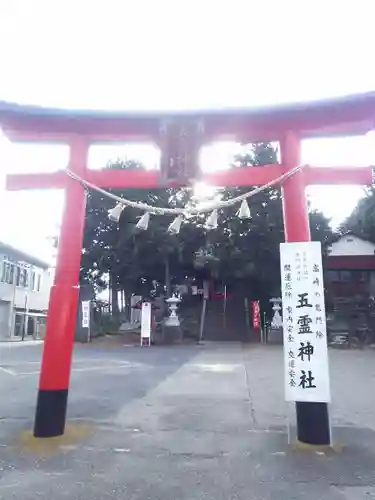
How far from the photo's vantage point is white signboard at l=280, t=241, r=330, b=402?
547 centimetres

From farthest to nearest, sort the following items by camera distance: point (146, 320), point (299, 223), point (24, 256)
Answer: point (24, 256)
point (146, 320)
point (299, 223)

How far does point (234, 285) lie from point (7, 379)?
52.7ft

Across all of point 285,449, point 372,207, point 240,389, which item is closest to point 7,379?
point 240,389

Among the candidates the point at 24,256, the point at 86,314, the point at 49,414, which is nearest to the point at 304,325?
the point at 49,414

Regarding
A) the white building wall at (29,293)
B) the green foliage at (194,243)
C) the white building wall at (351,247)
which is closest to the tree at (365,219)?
the white building wall at (351,247)

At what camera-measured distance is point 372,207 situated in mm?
27297

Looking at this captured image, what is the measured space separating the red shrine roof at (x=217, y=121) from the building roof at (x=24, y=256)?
70.9 feet

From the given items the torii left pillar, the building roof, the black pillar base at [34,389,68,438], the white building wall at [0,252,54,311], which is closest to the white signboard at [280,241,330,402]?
the torii left pillar

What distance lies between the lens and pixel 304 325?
221 inches

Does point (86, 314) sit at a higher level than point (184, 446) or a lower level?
higher

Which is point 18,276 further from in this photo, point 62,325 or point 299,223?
point 299,223

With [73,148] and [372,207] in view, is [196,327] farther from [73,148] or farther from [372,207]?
[73,148]

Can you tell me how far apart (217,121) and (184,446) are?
427 centimetres

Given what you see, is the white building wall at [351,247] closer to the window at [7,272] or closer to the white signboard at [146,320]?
the white signboard at [146,320]
